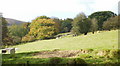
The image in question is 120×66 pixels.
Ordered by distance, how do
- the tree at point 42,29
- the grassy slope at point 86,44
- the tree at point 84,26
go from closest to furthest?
the grassy slope at point 86,44
the tree at point 84,26
the tree at point 42,29

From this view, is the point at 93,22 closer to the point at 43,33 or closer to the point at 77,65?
the point at 43,33

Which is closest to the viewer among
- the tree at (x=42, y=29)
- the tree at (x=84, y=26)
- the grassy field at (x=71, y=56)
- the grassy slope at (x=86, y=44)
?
the grassy field at (x=71, y=56)

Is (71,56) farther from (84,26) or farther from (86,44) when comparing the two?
(84,26)

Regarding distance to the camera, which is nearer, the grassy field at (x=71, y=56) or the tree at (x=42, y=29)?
the grassy field at (x=71, y=56)

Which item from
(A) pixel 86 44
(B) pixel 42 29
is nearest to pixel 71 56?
(A) pixel 86 44

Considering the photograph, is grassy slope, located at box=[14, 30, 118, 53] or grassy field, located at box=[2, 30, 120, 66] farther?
grassy slope, located at box=[14, 30, 118, 53]

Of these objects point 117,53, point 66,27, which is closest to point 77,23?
point 66,27

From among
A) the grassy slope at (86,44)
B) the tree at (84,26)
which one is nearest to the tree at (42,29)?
the tree at (84,26)

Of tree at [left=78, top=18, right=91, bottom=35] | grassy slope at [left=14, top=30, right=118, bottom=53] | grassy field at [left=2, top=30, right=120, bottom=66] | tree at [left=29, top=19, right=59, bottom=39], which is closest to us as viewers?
grassy field at [left=2, top=30, right=120, bottom=66]

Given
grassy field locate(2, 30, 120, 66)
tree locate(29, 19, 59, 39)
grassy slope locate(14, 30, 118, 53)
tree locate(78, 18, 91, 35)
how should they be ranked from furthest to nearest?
tree locate(29, 19, 59, 39)
tree locate(78, 18, 91, 35)
grassy slope locate(14, 30, 118, 53)
grassy field locate(2, 30, 120, 66)

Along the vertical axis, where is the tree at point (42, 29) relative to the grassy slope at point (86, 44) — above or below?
above

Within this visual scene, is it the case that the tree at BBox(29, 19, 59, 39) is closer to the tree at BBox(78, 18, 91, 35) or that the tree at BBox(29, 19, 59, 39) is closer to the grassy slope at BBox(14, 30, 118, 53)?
the tree at BBox(78, 18, 91, 35)

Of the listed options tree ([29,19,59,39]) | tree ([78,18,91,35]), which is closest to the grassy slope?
tree ([78,18,91,35])

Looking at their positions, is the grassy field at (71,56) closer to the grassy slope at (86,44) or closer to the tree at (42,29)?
the grassy slope at (86,44)
